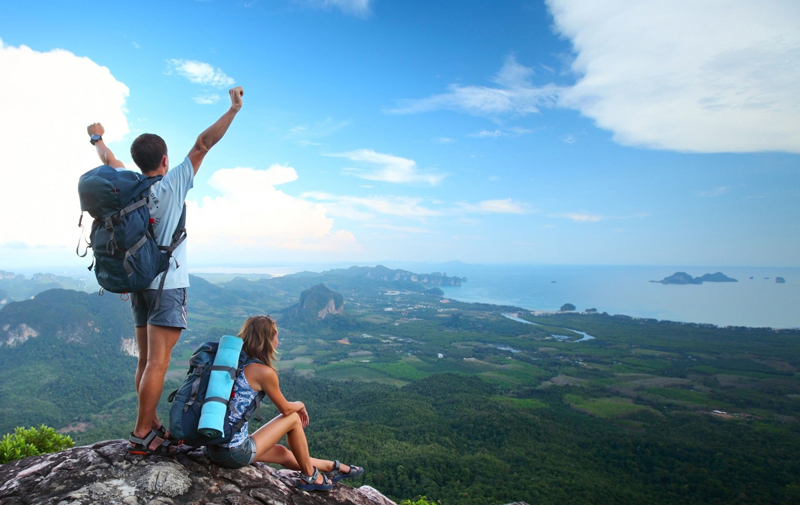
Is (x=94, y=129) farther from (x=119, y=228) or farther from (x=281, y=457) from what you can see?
(x=281, y=457)

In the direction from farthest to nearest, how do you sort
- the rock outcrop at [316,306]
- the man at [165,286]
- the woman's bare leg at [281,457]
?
the rock outcrop at [316,306]
the woman's bare leg at [281,457]
the man at [165,286]

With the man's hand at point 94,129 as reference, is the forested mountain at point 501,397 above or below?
below

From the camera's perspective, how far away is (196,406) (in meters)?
3.01

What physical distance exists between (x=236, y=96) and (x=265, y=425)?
9.92 ft

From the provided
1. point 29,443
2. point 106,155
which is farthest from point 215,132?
point 29,443

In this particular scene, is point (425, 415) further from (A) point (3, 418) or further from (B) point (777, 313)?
(B) point (777, 313)

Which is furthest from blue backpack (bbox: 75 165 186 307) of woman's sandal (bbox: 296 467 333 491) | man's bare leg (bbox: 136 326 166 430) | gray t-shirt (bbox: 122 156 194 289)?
woman's sandal (bbox: 296 467 333 491)

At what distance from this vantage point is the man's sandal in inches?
125

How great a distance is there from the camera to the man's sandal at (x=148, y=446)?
3.17m

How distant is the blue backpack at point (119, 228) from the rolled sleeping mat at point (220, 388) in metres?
0.81

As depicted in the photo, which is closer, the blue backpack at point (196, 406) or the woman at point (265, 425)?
the blue backpack at point (196, 406)

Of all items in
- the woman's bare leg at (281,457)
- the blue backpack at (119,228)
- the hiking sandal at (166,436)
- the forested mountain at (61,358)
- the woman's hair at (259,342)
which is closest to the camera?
the blue backpack at (119,228)

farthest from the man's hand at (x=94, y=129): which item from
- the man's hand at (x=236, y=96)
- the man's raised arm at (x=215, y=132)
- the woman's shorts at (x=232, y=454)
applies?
the woman's shorts at (x=232, y=454)

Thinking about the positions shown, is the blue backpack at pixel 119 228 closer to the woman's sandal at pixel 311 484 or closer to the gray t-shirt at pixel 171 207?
the gray t-shirt at pixel 171 207
